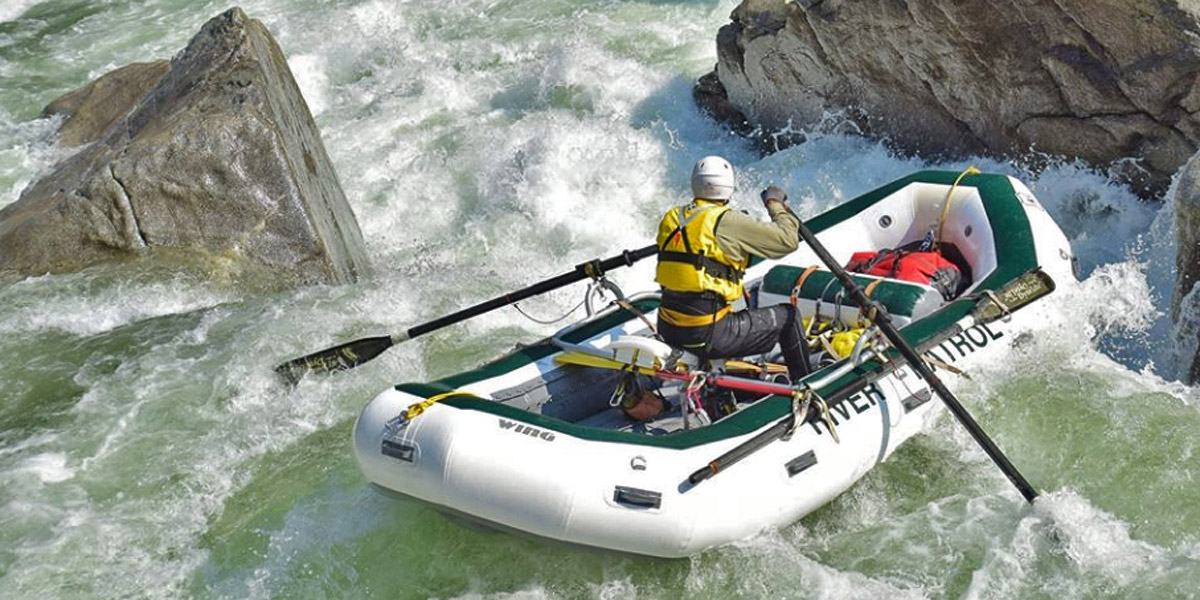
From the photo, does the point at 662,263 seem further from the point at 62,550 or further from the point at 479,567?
the point at 62,550

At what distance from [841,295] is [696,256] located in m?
1.41

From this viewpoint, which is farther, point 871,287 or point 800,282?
point 800,282

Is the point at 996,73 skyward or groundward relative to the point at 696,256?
groundward

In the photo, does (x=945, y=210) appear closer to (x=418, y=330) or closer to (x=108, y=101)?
(x=418, y=330)

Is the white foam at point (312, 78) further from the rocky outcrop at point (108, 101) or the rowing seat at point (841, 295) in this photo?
the rowing seat at point (841, 295)

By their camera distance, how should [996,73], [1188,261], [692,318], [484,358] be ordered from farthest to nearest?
1. [996,73]
2. [484,358]
3. [1188,261]
4. [692,318]

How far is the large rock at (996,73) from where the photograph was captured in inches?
334

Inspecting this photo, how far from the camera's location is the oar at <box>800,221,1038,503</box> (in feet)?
19.6

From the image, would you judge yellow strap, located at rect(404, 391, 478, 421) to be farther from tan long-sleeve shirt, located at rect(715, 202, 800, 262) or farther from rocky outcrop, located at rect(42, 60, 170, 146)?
rocky outcrop, located at rect(42, 60, 170, 146)

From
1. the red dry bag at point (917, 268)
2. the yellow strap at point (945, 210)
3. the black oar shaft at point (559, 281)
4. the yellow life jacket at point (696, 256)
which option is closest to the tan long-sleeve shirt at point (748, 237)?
the yellow life jacket at point (696, 256)

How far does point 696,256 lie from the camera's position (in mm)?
6027

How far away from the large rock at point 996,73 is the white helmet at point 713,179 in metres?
3.81

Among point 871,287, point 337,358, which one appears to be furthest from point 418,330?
point 871,287

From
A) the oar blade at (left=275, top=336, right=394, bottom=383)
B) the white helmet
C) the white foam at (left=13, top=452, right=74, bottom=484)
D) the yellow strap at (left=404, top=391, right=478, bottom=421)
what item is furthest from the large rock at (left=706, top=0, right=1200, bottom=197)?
the white foam at (left=13, top=452, right=74, bottom=484)
